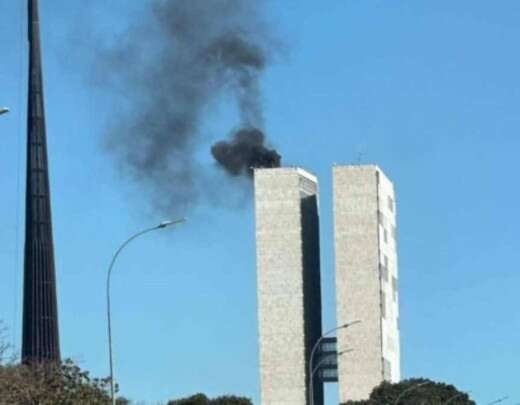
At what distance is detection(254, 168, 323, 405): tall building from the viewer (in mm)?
175750

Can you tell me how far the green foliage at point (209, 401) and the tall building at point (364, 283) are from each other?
2139 centimetres

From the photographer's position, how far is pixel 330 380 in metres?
182

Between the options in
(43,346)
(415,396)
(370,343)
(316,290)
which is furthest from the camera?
(316,290)

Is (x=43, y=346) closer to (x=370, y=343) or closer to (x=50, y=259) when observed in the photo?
(x=50, y=259)

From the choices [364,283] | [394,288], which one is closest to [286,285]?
[364,283]

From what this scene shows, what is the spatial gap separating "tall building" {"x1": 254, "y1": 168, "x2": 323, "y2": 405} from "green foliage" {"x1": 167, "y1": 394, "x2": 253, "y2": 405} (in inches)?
835

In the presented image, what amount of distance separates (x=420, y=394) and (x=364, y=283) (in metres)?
29.9

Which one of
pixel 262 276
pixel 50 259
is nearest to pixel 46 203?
pixel 50 259

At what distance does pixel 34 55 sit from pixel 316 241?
4377 cm

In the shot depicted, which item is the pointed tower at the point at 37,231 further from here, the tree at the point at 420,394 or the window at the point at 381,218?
the window at the point at 381,218

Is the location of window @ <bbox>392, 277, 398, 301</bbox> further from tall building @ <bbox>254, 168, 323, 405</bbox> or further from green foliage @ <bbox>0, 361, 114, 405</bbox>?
green foliage @ <bbox>0, 361, 114, 405</bbox>

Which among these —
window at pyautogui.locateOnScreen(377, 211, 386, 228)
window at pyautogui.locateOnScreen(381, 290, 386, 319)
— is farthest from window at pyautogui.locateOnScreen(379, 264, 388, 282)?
window at pyautogui.locateOnScreen(377, 211, 386, 228)

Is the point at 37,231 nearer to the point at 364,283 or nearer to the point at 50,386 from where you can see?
the point at 364,283

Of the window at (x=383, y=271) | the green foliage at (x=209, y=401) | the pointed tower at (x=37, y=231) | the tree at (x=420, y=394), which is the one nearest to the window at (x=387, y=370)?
the window at (x=383, y=271)
